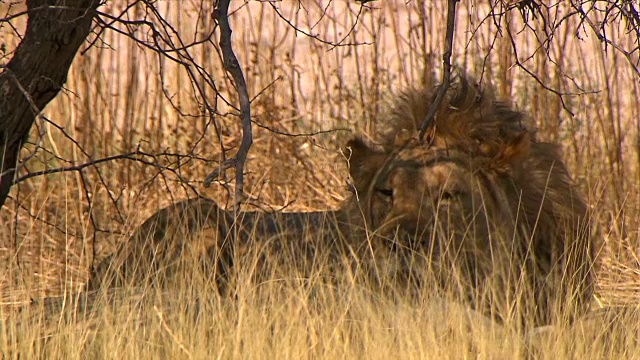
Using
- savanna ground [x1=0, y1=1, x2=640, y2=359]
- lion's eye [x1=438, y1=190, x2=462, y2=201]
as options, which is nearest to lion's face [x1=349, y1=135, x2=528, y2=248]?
lion's eye [x1=438, y1=190, x2=462, y2=201]

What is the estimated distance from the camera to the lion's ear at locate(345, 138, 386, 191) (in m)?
4.68

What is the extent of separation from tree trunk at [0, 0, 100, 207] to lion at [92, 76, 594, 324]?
0.75 metres

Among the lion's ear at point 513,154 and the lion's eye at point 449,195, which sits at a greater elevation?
the lion's ear at point 513,154

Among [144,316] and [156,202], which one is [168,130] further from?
[144,316]

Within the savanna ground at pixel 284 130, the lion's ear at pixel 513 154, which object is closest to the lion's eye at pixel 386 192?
the lion's ear at pixel 513 154

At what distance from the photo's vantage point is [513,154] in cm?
440

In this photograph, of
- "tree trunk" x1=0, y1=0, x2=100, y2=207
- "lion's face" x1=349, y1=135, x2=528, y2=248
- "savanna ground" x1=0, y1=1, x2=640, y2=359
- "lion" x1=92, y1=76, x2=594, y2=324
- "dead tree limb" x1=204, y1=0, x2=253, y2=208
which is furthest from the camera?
"savanna ground" x1=0, y1=1, x2=640, y2=359

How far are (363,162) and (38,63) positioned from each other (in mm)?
1598

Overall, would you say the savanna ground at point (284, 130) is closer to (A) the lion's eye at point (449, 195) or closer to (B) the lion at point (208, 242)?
(B) the lion at point (208, 242)

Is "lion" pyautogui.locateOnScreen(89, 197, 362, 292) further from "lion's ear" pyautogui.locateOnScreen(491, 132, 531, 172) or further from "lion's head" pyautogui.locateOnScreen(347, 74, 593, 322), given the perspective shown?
"lion's ear" pyautogui.locateOnScreen(491, 132, 531, 172)

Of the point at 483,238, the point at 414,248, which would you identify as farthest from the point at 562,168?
the point at 414,248

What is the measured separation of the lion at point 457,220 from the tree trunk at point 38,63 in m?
0.75

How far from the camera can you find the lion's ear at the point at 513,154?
4352 mm

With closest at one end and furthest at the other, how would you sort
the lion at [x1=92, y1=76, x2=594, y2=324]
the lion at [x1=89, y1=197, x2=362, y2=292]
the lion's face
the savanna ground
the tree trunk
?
the tree trunk, the lion at [x1=92, y1=76, x2=594, y2=324], the lion's face, the lion at [x1=89, y1=197, x2=362, y2=292], the savanna ground
